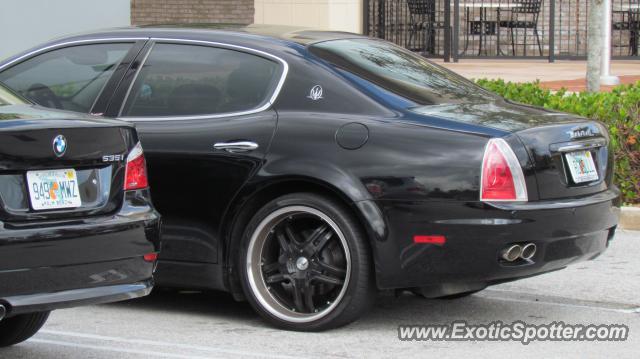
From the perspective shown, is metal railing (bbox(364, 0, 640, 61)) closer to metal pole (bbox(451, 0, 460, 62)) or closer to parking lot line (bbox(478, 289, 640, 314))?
metal pole (bbox(451, 0, 460, 62))

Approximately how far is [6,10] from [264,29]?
15323mm

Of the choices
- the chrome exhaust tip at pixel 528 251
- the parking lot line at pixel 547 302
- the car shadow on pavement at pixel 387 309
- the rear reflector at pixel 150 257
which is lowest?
the parking lot line at pixel 547 302

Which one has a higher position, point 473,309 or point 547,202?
point 547,202

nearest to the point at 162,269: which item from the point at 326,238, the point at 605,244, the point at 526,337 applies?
the point at 326,238

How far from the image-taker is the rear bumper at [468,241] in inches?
234

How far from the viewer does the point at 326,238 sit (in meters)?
6.32

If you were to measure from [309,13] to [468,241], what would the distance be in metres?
15.9

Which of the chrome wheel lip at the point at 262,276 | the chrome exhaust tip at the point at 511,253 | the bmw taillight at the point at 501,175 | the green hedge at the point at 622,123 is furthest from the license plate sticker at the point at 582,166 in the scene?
the green hedge at the point at 622,123

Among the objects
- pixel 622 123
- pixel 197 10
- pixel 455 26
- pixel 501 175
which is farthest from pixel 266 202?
pixel 455 26

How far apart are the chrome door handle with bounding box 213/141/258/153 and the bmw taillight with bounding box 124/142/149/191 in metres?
0.83

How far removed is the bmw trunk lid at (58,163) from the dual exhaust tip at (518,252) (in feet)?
6.08

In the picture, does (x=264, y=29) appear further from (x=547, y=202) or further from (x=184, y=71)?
(x=547, y=202)

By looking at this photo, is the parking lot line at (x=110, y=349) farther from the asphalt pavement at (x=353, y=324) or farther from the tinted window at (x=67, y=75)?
the tinted window at (x=67, y=75)

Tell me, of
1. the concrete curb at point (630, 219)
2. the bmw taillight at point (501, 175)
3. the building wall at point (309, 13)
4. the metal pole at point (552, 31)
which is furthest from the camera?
the metal pole at point (552, 31)
